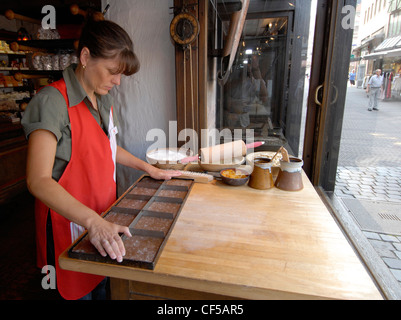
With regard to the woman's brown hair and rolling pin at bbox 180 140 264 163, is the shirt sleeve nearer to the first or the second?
the woman's brown hair

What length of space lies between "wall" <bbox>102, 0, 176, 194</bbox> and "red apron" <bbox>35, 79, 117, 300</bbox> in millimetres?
1146

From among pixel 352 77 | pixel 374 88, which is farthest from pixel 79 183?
pixel 352 77

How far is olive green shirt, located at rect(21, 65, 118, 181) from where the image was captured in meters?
1.12

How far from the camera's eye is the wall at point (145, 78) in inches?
91.3

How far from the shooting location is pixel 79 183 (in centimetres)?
131

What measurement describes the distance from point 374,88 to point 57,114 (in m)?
1.73

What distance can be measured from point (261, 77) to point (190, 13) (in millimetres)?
784

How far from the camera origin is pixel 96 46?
3.96ft

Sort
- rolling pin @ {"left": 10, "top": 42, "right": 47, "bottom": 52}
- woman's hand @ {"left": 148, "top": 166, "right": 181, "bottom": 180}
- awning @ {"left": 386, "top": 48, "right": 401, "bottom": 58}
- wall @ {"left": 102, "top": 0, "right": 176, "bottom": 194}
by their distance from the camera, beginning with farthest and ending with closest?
1. rolling pin @ {"left": 10, "top": 42, "right": 47, "bottom": 52}
2. wall @ {"left": 102, "top": 0, "right": 176, "bottom": 194}
3. woman's hand @ {"left": 148, "top": 166, "right": 181, "bottom": 180}
4. awning @ {"left": 386, "top": 48, "right": 401, "bottom": 58}

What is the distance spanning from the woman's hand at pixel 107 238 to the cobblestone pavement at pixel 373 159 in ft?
5.05

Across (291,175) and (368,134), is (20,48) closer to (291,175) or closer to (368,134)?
(291,175)

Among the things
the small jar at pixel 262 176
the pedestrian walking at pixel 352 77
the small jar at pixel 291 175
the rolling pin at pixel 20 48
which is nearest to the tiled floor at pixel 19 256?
the small jar at pixel 262 176

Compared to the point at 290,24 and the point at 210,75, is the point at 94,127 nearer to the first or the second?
the point at 210,75

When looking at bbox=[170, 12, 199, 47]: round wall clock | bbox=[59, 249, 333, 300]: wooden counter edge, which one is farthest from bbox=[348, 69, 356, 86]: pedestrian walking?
bbox=[59, 249, 333, 300]: wooden counter edge
